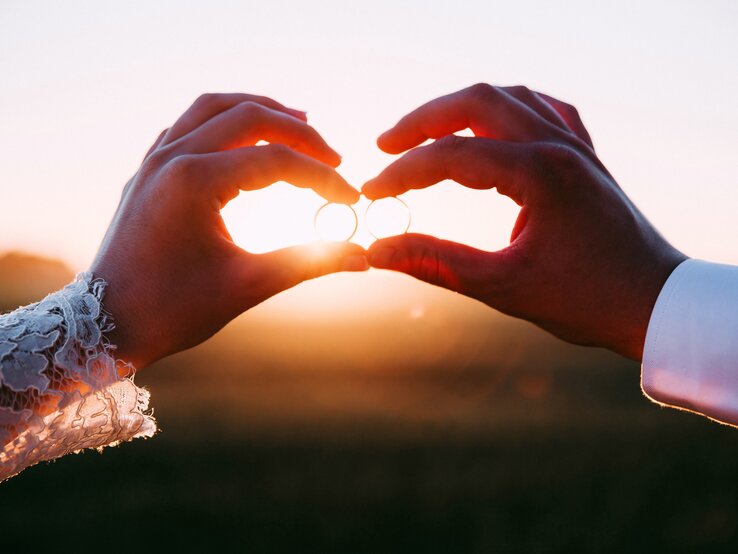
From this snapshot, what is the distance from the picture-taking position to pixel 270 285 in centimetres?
304

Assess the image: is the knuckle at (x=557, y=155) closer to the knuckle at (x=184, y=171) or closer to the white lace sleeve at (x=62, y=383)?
the knuckle at (x=184, y=171)

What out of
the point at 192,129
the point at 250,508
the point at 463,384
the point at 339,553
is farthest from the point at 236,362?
the point at 192,129

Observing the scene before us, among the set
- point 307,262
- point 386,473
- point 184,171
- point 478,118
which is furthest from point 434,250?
point 386,473

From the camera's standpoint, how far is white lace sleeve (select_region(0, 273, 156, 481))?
2449mm

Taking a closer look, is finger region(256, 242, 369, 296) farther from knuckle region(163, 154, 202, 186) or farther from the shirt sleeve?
the shirt sleeve

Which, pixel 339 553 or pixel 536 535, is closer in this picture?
pixel 339 553

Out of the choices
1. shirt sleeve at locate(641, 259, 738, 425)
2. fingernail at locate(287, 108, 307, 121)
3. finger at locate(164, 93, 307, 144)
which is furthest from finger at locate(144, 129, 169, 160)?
shirt sleeve at locate(641, 259, 738, 425)

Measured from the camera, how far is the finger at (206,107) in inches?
131

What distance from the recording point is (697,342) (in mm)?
2848

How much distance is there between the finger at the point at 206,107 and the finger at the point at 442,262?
3.25 ft

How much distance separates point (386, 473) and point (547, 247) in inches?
1027

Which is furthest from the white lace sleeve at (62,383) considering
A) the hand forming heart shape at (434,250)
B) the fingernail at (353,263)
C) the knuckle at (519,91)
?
the knuckle at (519,91)

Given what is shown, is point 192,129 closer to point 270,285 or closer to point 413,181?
point 270,285

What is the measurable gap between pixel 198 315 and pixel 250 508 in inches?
884
